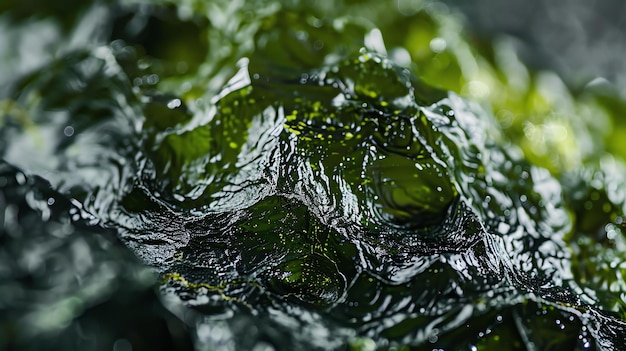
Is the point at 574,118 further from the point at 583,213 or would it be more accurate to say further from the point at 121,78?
the point at 121,78

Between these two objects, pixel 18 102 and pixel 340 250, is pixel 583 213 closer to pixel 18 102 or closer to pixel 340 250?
pixel 340 250

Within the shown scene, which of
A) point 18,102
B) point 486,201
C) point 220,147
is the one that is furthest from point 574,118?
point 18,102

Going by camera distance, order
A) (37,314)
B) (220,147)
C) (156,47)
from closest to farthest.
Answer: (37,314) < (220,147) < (156,47)

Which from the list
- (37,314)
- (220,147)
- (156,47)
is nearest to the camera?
(37,314)

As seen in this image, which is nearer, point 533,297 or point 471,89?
point 533,297

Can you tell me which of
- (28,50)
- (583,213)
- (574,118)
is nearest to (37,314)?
(28,50)

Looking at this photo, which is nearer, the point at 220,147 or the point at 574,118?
the point at 220,147
